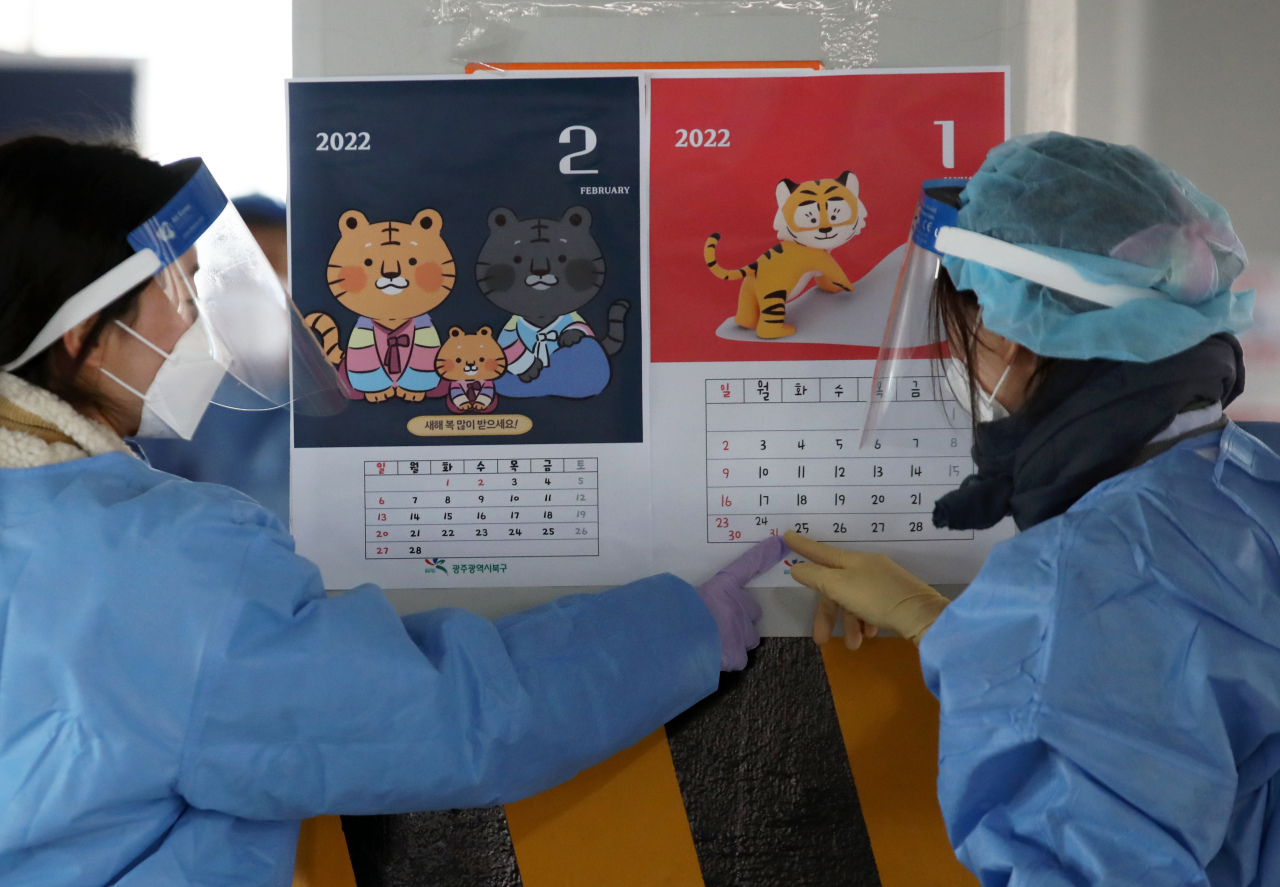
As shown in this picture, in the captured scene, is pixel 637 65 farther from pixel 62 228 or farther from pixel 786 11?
pixel 62 228

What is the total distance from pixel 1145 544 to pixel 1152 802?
0.17m

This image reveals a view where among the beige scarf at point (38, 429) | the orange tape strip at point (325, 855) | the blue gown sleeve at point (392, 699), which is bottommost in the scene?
the orange tape strip at point (325, 855)

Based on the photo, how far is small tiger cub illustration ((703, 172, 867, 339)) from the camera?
883 millimetres

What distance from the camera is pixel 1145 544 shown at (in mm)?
596

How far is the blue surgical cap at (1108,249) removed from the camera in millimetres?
625

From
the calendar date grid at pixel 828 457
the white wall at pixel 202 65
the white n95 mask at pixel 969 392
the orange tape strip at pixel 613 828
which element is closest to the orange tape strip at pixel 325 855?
the orange tape strip at pixel 613 828

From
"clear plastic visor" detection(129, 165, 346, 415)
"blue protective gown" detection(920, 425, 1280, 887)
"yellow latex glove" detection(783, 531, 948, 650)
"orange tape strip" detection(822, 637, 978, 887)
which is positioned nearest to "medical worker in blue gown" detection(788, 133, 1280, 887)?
"blue protective gown" detection(920, 425, 1280, 887)

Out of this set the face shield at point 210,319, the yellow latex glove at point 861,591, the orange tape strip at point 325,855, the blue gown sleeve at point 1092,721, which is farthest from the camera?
the orange tape strip at point 325,855

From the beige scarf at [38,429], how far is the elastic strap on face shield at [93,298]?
0.02 meters

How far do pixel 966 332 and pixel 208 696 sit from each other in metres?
0.67

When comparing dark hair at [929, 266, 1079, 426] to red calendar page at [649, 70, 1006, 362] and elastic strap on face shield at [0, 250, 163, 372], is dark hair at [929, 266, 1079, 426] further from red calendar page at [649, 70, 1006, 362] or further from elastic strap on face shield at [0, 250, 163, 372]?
elastic strap on face shield at [0, 250, 163, 372]

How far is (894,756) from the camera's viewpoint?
3.07 feet

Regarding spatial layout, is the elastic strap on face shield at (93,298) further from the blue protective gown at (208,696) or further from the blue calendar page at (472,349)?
the blue calendar page at (472,349)

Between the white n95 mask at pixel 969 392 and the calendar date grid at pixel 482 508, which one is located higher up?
the white n95 mask at pixel 969 392
